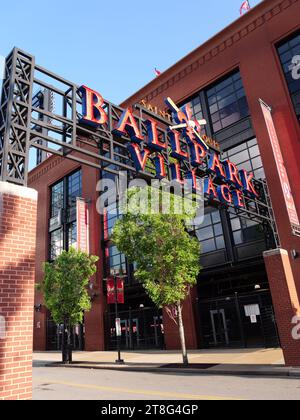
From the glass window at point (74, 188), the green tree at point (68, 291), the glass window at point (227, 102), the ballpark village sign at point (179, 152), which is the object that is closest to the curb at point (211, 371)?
the green tree at point (68, 291)

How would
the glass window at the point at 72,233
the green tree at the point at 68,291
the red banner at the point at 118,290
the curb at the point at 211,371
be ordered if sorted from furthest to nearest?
the glass window at the point at 72,233 → the red banner at the point at 118,290 → the green tree at the point at 68,291 → the curb at the point at 211,371

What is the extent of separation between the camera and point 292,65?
21.4 metres

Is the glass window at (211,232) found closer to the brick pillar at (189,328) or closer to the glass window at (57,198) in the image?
the brick pillar at (189,328)

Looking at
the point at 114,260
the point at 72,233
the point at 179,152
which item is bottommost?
the point at 114,260

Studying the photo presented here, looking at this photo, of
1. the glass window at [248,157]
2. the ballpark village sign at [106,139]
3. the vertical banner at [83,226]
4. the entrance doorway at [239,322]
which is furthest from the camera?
the vertical banner at [83,226]

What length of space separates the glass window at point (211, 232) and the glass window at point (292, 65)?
8.17 m

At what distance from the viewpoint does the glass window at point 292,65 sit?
68.4 feet

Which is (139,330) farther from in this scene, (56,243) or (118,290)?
(56,243)

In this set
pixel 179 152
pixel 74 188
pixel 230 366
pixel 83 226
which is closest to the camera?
pixel 179 152

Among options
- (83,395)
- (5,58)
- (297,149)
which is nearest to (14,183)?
(5,58)

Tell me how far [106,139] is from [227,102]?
16.1 meters

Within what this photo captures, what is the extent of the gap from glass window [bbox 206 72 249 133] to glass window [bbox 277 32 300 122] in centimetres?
300

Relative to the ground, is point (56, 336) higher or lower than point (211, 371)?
higher

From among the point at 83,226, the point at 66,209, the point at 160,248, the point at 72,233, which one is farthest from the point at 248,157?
the point at 66,209
